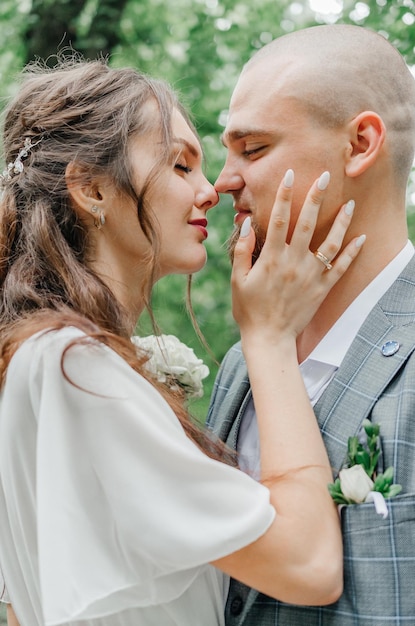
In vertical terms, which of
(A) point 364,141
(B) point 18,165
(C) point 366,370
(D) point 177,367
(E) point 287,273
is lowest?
(D) point 177,367

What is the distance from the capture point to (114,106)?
2.50 meters

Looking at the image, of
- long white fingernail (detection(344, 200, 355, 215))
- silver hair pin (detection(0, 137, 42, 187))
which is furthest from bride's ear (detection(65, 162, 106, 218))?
long white fingernail (detection(344, 200, 355, 215))

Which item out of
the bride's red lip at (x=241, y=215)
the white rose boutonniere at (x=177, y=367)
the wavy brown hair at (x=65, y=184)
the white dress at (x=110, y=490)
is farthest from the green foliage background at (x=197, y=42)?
the white dress at (x=110, y=490)

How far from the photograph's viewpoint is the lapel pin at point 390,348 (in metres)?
2.26

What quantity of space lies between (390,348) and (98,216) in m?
0.88

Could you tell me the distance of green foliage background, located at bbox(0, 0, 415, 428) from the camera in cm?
670

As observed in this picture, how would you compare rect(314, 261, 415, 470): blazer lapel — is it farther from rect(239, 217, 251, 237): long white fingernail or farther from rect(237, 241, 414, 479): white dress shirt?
rect(239, 217, 251, 237): long white fingernail

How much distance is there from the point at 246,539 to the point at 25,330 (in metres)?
0.71

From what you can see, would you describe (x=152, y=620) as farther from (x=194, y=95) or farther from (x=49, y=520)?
(x=194, y=95)

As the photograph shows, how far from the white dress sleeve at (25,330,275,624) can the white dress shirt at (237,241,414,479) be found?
0.57m

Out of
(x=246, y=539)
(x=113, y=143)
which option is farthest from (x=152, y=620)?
(x=113, y=143)

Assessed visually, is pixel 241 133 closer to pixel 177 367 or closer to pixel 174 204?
pixel 174 204

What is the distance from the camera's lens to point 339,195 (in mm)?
2561

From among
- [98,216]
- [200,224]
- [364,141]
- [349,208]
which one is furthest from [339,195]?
[98,216]
